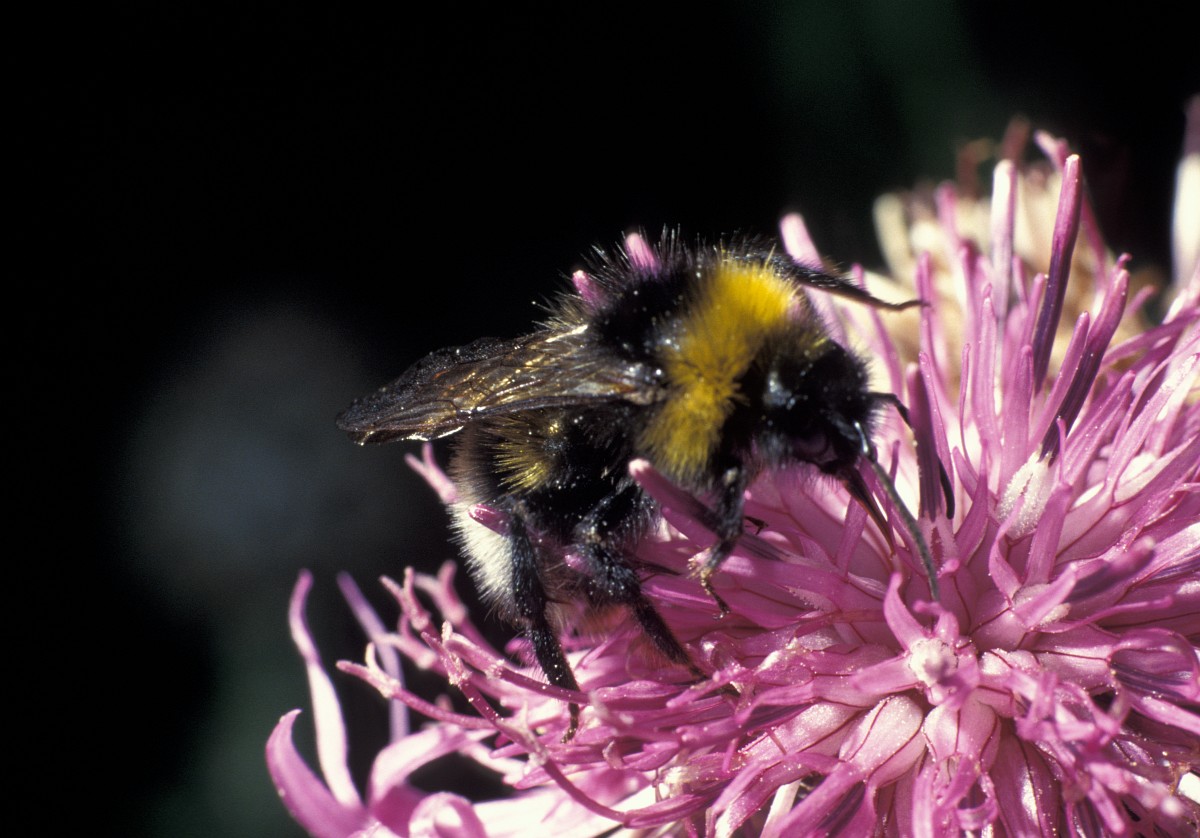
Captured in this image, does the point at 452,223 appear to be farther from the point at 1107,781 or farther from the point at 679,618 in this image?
the point at 1107,781

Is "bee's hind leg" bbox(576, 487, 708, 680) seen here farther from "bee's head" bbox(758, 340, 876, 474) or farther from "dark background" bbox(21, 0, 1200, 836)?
"dark background" bbox(21, 0, 1200, 836)

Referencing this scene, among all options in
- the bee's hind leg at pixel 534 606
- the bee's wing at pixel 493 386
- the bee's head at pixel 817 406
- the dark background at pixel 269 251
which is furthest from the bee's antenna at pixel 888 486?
the dark background at pixel 269 251

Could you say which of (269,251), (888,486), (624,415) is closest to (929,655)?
(888,486)

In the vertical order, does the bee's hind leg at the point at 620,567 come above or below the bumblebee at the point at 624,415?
below

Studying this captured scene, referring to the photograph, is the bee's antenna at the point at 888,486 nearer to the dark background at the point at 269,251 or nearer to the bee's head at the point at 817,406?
the bee's head at the point at 817,406

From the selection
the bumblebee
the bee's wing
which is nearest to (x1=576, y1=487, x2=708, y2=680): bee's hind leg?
the bumblebee

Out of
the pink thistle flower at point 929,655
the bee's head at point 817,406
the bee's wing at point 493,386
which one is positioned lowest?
the pink thistle flower at point 929,655

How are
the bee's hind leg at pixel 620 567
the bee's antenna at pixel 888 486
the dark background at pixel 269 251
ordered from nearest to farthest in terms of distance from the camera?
the bee's antenna at pixel 888 486, the bee's hind leg at pixel 620 567, the dark background at pixel 269 251
